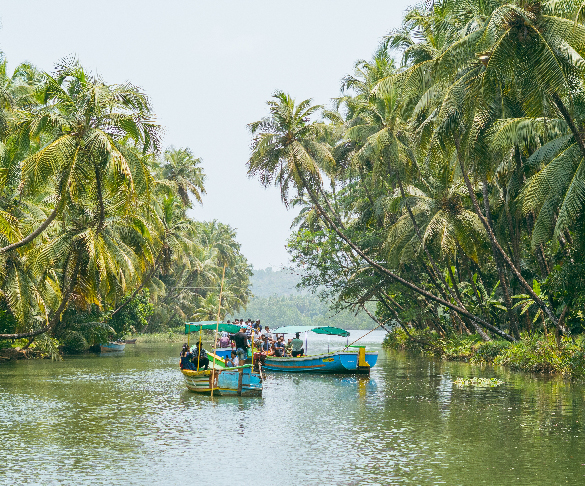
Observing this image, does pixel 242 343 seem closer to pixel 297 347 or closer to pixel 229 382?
pixel 297 347

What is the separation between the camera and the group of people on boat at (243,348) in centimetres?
2577

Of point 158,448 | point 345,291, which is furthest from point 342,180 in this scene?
point 158,448

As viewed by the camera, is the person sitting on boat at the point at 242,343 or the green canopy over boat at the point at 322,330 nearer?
the person sitting on boat at the point at 242,343

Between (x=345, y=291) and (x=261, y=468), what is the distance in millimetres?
31871

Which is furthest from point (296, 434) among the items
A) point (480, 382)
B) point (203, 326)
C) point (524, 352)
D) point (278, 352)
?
point (278, 352)

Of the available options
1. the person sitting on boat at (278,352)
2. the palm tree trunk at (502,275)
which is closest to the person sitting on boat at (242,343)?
the person sitting on boat at (278,352)

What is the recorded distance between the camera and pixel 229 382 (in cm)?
2295

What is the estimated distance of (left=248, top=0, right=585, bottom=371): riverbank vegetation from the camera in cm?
1889

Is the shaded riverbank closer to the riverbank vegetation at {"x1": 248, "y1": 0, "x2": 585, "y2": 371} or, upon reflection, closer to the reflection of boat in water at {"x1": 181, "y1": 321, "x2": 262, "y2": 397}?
the riverbank vegetation at {"x1": 248, "y1": 0, "x2": 585, "y2": 371}

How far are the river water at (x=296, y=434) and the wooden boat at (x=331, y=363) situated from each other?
3.48 m

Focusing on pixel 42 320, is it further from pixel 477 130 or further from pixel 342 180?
pixel 477 130

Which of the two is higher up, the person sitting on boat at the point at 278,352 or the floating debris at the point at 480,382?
the person sitting on boat at the point at 278,352

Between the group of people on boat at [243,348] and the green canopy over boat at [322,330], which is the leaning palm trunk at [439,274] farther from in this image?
the group of people on boat at [243,348]

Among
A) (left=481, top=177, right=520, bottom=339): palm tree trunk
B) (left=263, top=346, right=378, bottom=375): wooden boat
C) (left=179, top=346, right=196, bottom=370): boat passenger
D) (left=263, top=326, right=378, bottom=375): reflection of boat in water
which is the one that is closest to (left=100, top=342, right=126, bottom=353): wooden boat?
(left=263, top=326, right=378, bottom=375): reflection of boat in water
